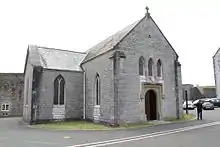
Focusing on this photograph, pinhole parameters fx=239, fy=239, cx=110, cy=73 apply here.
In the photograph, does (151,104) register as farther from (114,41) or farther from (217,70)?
(217,70)

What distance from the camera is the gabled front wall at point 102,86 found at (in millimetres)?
20547

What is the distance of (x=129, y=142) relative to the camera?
41.0ft

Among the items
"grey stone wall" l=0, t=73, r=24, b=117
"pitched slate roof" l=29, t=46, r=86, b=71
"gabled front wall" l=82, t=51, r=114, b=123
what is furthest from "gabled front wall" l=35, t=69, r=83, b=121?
"grey stone wall" l=0, t=73, r=24, b=117

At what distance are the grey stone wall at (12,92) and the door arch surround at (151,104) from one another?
75.5 ft

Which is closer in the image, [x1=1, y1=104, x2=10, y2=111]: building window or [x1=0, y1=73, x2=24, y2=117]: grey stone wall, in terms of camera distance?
[x1=1, y1=104, x2=10, y2=111]: building window

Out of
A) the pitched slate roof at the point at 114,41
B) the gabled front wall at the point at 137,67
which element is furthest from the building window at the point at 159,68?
the pitched slate roof at the point at 114,41

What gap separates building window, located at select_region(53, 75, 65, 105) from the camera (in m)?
25.1

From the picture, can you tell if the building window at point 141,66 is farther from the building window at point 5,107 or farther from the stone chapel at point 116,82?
the building window at point 5,107

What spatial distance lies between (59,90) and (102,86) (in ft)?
18.7

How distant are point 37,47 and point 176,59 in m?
16.2

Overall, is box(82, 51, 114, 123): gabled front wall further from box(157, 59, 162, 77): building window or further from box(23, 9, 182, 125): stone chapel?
box(157, 59, 162, 77): building window

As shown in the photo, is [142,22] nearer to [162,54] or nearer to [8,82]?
[162,54]

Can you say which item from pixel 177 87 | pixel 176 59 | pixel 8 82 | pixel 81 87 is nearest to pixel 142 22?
pixel 176 59

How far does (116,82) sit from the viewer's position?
20.1 metres
